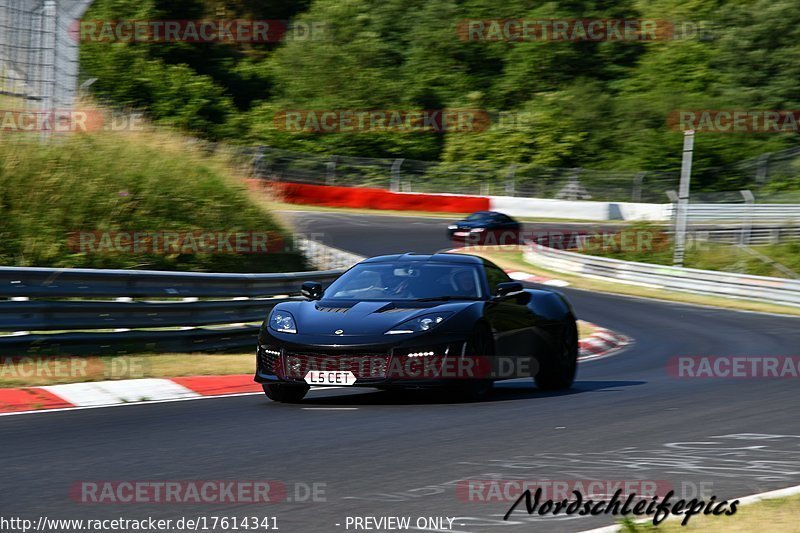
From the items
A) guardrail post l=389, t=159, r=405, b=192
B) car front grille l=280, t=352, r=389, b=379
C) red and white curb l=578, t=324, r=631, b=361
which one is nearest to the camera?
car front grille l=280, t=352, r=389, b=379

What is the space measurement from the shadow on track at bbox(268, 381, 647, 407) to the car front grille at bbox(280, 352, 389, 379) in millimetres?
504

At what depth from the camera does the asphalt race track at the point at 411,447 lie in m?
5.48

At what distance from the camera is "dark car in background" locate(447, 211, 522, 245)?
3709 cm

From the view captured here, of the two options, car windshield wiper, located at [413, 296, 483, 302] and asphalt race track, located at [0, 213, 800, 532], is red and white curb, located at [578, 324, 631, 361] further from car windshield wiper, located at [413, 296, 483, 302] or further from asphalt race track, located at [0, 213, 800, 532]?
car windshield wiper, located at [413, 296, 483, 302]

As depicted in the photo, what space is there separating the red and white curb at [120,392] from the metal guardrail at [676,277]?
18.9m

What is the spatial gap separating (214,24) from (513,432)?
Answer: 66.5m

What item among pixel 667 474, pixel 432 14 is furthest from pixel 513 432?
pixel 432 14

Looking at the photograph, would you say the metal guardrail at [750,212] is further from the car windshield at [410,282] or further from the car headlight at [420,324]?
the car headlight at [420,324]

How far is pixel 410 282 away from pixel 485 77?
195 feet

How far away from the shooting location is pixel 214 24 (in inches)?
2813

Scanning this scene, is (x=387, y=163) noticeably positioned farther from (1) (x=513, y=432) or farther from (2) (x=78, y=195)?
(1) (x=513, y=432)

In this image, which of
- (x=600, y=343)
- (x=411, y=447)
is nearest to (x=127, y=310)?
(x=411, y=447)

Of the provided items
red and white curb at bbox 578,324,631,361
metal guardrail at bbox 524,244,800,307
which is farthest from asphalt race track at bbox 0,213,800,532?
metal guardrail at bbox 524,244,800,307

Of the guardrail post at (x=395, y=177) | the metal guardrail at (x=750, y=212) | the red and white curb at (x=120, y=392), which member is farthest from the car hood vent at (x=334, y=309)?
the guardrail post at (x=395, y=177)
